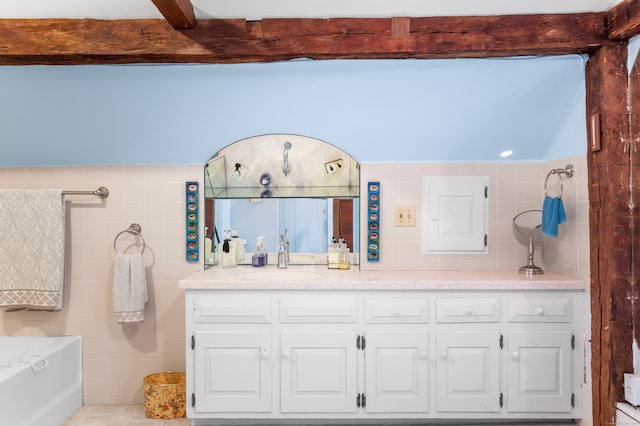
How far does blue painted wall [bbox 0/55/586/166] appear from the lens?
9.46 feet

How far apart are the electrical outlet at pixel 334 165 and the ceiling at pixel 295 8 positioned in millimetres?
1218

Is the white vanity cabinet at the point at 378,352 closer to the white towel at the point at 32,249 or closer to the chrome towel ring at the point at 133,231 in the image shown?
the chrome towel ring at the point at 133,231

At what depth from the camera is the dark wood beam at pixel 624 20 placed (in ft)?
6.89

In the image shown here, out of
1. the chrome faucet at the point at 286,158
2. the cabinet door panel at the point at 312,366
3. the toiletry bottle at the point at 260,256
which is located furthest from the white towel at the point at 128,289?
the chrome faucet at the point at 286,158

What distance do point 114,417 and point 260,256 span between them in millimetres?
1379

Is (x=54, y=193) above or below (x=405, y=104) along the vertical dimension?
below

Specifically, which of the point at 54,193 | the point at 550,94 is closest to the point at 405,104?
the point at 550,94

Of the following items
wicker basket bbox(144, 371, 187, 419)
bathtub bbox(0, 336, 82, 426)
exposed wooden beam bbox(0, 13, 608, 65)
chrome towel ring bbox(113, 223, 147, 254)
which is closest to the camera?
exposed wooden beam bbox(0, 13, 608, 65)

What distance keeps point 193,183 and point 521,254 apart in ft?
7.53

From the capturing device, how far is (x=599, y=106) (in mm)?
2342

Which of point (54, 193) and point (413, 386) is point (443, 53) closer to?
point (413, 386)

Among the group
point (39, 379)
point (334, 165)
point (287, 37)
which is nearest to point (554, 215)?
point (334, 165)

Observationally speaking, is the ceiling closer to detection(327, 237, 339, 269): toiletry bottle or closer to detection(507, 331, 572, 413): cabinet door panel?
detection(327, 237, 339, 269): toiletry bottle

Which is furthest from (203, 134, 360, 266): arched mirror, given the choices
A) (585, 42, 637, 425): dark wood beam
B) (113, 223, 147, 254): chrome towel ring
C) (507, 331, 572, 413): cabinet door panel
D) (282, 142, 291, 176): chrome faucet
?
(585, 42, 637, 425): dark wood beam
